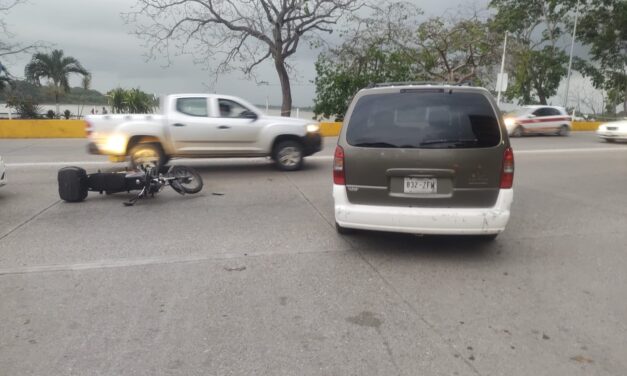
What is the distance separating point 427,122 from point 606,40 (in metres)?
44.1

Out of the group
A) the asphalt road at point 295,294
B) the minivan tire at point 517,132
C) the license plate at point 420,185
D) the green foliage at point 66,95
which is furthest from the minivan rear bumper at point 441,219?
the green foliage at point 66,95

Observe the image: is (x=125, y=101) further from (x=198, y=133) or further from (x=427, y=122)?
(x=427, y=122)

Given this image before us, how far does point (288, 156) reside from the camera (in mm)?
10375

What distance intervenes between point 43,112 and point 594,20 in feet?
143

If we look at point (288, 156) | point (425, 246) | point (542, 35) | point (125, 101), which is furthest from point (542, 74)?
point (425, 246)

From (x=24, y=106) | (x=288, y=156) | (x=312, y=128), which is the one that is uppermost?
(x=24, y=106)

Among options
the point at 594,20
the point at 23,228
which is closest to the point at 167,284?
the point at 23,228

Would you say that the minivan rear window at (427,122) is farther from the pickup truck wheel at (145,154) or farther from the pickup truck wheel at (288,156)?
the pickup truck wheel at (145,154)

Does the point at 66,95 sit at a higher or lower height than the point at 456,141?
higher

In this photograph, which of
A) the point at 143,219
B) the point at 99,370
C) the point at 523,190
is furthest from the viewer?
the point at 523,190

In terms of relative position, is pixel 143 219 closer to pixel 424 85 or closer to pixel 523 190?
pixel 424 85

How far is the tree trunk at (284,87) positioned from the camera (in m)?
26.8

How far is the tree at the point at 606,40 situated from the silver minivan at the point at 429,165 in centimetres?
4266

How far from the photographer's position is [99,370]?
279cm
